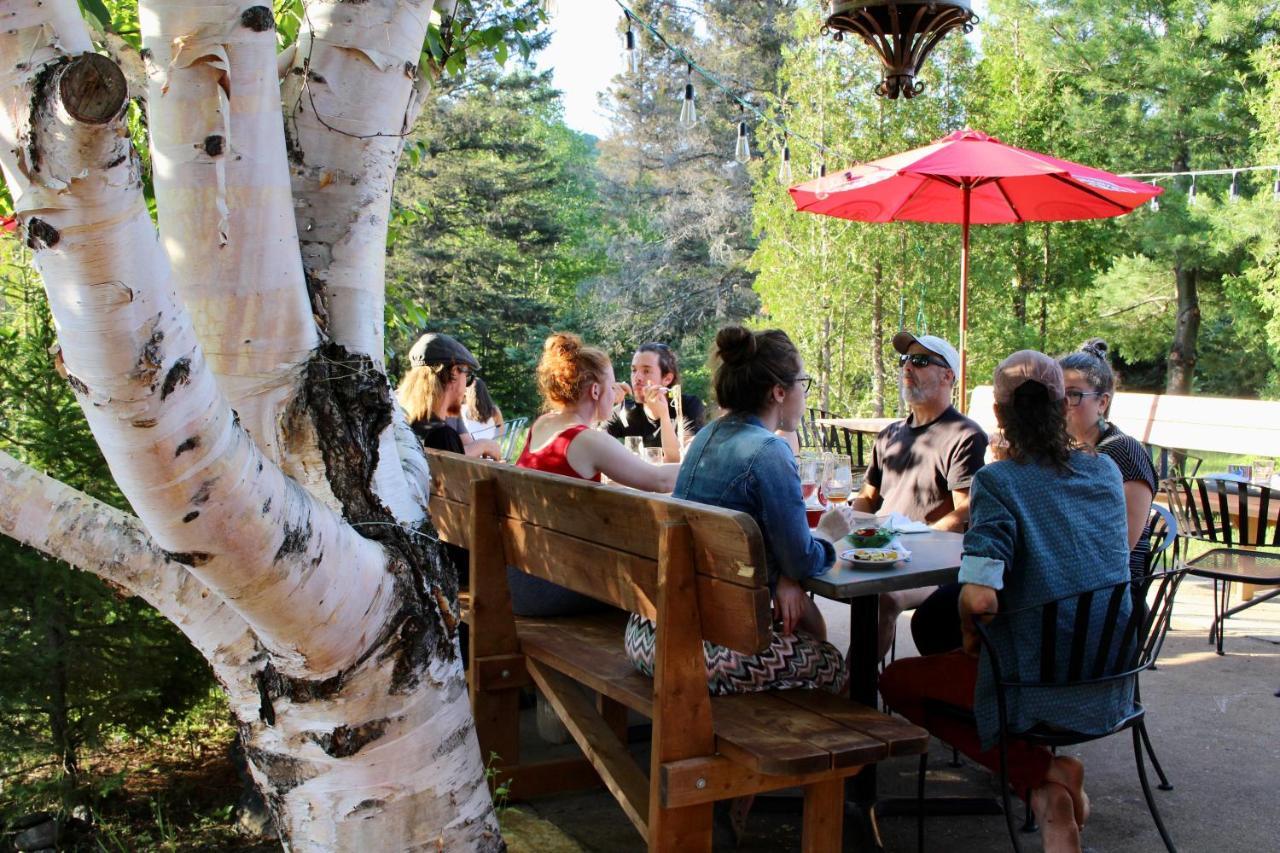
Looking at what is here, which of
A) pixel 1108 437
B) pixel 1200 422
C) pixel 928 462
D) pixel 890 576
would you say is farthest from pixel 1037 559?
pixel 1200 422

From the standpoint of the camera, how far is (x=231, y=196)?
87.7 inches

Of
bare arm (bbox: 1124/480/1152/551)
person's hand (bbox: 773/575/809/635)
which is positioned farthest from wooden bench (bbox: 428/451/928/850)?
bare arm (bbox: 1124/480/1152/551)

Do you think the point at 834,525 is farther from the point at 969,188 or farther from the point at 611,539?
the point at 969,188

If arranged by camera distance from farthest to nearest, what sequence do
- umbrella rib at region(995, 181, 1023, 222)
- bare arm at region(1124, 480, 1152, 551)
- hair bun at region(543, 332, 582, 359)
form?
umbrella rib at region(995, 181, 1023, 222)
hair bun at region(543, 332, 582, 359)
bare arm at region(1124, 480, 1152, 551)

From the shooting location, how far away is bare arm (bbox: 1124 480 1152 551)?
3695 mm

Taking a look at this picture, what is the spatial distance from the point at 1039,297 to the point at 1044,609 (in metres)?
15.1

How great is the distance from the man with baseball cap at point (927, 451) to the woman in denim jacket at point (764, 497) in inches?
43.0

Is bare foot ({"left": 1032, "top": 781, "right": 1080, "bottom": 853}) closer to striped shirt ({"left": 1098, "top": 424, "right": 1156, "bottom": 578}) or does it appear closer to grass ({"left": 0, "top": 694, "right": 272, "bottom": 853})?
striped shirt ({"left": 1098, "top": 424, "right": 1156, "bottom": 578})

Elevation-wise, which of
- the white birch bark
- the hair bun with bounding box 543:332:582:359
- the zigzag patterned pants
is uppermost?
the white birch bark

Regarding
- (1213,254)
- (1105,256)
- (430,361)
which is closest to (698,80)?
(1105,256)

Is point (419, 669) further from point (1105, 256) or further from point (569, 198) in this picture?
point (569, 198)

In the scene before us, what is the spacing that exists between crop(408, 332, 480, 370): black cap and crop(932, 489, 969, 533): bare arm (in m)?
2.14

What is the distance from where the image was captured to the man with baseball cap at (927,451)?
4188 millimetres

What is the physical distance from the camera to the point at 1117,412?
9250 millimetres
